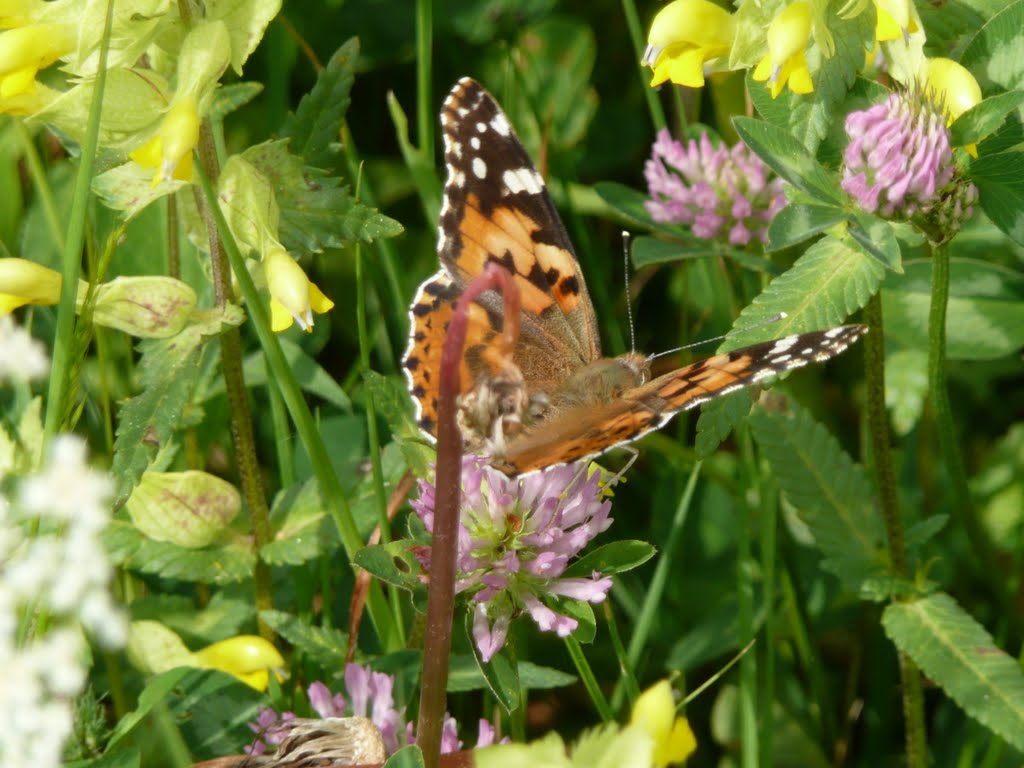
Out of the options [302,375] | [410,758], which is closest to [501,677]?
[410,758]

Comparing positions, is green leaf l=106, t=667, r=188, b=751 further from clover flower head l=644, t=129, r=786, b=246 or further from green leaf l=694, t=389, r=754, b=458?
clover flower head l=644, t=129, r=786, b=246

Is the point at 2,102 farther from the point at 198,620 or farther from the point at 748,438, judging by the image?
the point at 748,438

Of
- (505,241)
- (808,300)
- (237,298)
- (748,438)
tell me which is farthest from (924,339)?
(237,298)

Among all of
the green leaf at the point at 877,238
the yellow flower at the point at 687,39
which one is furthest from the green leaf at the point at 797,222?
the yellow flower at the point at 687,39

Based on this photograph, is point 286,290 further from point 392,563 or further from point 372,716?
point 372,716

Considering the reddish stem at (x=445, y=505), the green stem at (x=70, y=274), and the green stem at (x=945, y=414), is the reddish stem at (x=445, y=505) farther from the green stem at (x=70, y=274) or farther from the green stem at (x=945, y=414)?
the green stem at (x=945, y=414)

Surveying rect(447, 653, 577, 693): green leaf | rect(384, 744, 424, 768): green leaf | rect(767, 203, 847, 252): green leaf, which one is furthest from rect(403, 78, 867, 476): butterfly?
rect(384, 744, 424, 768): green leaf
